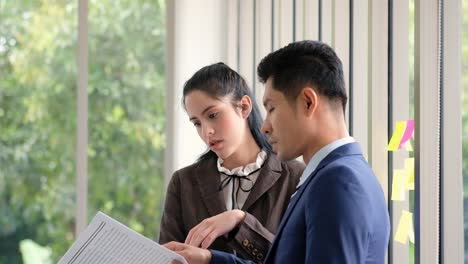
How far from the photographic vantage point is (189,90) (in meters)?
2.07

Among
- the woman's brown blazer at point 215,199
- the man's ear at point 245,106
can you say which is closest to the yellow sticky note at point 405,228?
the woman's brown blazer at point 215,199

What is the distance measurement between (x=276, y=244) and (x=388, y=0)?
0.75m

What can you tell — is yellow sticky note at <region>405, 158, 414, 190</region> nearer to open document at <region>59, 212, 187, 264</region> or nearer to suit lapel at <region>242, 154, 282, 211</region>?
suit lapel at <region>242, 154, 282, 211</region>

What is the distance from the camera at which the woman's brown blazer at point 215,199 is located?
6.27 ft

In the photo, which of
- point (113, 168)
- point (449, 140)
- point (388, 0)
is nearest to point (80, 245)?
point (449, 140)

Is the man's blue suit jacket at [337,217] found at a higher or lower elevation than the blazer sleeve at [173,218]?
higher

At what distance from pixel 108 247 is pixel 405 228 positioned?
0.67 m

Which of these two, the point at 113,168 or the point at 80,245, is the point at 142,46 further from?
the point at 80,245

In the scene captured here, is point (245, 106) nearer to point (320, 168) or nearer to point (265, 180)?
point (265, 180)

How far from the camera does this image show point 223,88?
207 centimetres

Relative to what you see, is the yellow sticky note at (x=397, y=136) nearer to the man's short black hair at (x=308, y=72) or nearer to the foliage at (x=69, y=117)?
the man's short black hair at (x=308, y=72)

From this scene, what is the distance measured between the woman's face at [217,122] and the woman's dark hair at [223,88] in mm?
16

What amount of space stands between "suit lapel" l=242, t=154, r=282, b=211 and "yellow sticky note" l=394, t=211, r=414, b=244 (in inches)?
12.8

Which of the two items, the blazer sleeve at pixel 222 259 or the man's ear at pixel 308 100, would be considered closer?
the man's ear at pixel 308 100
